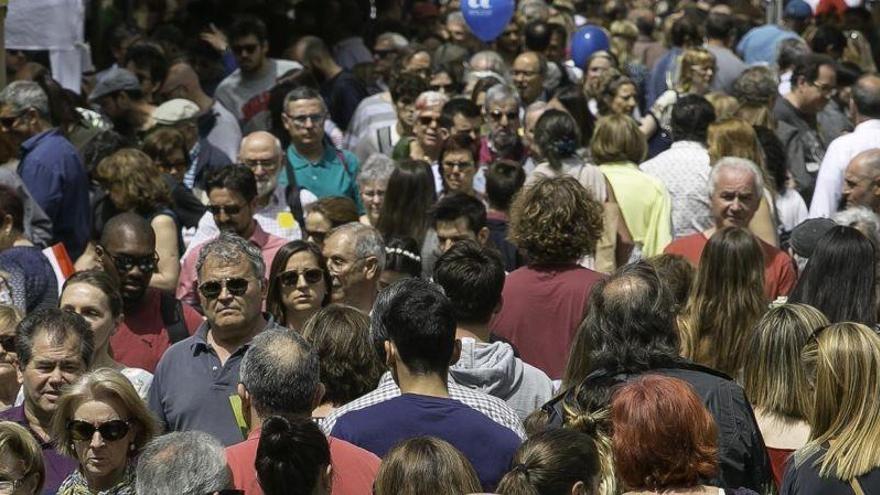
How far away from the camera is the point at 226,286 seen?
6.39 meters

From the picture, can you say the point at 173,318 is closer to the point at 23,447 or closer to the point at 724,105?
Answer: the point at 23,447

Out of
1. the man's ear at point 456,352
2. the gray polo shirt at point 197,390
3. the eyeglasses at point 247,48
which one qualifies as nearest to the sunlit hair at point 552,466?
the man's ear at point 456,352

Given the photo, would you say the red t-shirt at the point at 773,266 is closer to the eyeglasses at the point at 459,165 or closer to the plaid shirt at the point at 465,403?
the eyeglasses at the point at 459,165

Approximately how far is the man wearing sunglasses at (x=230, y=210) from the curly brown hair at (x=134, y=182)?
413 millimetres

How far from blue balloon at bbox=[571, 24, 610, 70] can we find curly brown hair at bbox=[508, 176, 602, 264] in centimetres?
867

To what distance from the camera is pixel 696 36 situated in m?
14.9

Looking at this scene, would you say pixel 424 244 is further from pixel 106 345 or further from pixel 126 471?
pixel 126 471

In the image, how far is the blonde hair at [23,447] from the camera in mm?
5051

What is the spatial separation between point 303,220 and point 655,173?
208 cm

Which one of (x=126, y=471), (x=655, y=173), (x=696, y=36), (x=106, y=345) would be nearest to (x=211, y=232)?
(x=106, y=345)

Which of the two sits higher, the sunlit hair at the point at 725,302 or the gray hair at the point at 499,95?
the sunlit hair at the point at 725,302

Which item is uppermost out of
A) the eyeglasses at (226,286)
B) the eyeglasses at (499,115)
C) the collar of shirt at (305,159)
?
the eyeglasses at (226,286)

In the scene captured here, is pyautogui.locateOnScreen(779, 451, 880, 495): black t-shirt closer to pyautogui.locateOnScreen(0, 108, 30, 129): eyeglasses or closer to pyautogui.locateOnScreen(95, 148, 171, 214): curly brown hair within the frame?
pyautogui.locateOnScreen(95, 148, 171, 214): curly brown hair

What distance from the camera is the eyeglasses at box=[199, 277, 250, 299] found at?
6395 millimetres
